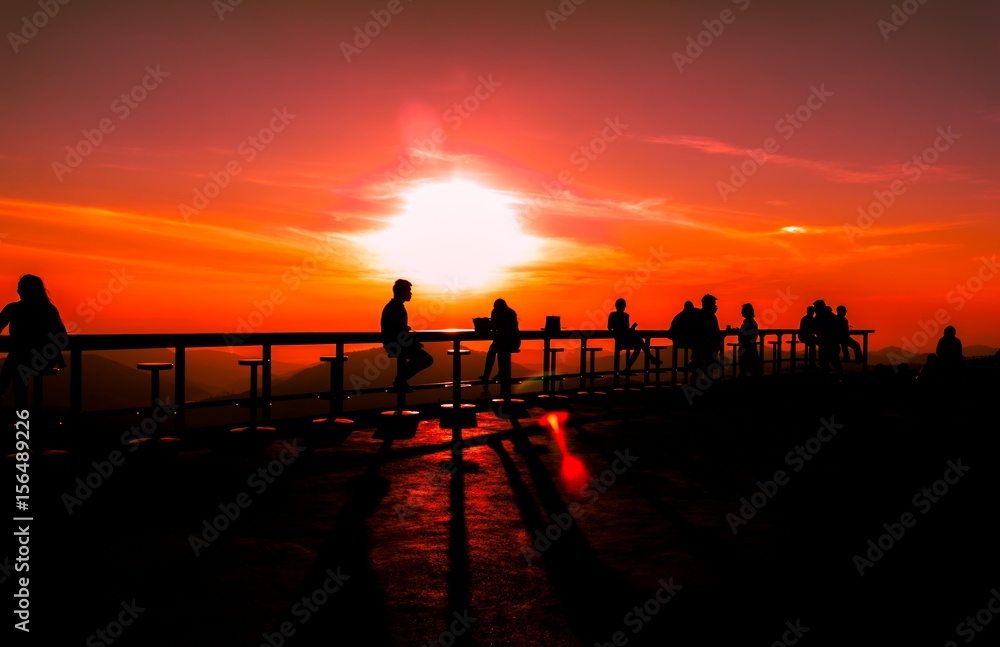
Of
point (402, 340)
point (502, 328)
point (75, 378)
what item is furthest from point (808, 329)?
point (75, 378)

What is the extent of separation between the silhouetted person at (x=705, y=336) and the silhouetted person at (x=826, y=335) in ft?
24.4

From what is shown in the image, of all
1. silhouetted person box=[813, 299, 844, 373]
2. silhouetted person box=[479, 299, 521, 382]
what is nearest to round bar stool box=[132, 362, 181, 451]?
silhouetted person box=[479, 299, 521, 382]

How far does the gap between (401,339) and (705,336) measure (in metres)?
9.97

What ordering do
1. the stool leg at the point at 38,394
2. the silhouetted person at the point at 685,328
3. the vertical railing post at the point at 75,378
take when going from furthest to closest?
1. the silhouetted person at the point at 685,328
2. the vertical railing post at the point at 75,378
3. the stool leg at the point at 38,394

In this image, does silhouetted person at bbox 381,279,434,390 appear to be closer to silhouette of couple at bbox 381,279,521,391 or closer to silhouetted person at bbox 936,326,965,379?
silhouette of couple at bbox 381,279,521,391

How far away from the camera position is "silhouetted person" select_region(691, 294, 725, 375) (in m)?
20.9

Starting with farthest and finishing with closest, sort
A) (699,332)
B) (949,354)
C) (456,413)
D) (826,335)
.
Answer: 1. (826,335)
2. (949,354)
3. (699,332)
4. (456,413)

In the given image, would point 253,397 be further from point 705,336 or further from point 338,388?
point 705,336

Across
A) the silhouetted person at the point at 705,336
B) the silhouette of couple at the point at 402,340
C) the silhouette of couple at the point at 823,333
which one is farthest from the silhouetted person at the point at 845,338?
the silhouette of couple at the point at 402,340

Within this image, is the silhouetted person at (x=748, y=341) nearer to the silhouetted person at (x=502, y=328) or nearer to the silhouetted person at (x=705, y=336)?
the silhouetted person at (x=705, y=336)

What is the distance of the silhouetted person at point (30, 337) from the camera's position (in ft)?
30.8

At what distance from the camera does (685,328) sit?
2100 cm

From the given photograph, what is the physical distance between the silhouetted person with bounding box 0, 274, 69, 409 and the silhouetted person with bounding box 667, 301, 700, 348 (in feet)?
47.0

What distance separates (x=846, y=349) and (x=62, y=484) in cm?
2579
